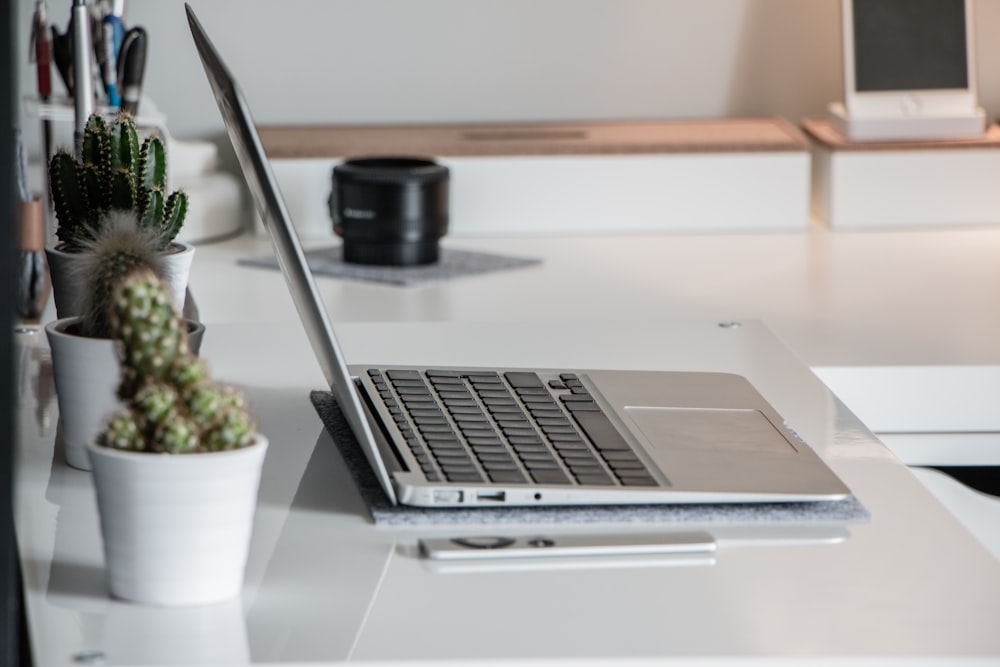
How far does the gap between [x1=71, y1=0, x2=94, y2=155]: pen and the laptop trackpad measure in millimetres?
528

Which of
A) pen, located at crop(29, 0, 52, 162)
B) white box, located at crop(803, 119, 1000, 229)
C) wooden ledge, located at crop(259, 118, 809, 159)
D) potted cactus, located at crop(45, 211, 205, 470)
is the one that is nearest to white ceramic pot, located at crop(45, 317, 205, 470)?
potted cactus, located at crop(45, 211, 205, 470)

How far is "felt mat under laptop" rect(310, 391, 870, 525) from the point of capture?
2.35 feet

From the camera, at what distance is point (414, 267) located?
6.38 feet

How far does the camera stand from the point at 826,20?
2.45 meters

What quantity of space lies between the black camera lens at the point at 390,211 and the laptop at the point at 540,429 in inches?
38.9

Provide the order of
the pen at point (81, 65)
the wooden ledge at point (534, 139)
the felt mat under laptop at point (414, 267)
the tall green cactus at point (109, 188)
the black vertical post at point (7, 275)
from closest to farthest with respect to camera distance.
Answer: the black vertical post at point (7, 275) → the tall green cactus at point (109, 188) → the pen at point (81, 65) → the felt mat under laptop at point (414, 267) → the wooden ledge at point (534, 139)

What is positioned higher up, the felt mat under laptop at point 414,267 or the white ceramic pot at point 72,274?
the white ceramic pot at point 72,274

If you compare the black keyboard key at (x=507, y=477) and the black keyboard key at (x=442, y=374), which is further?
the black keyboard key at (x=442, y=374)

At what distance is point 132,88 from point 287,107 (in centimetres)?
89

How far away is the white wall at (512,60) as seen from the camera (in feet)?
7.82

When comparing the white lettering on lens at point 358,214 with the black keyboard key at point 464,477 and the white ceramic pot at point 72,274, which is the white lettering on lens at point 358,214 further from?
the black keyboard key at point 464,477

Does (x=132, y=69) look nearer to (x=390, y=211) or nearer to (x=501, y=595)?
(x=390, y=211)

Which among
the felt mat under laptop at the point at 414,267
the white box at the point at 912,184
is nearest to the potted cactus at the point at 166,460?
the felt mat under laptop at the point at 414,267

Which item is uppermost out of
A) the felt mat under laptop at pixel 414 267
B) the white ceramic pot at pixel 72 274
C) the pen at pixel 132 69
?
the pen at pixel 132 69
